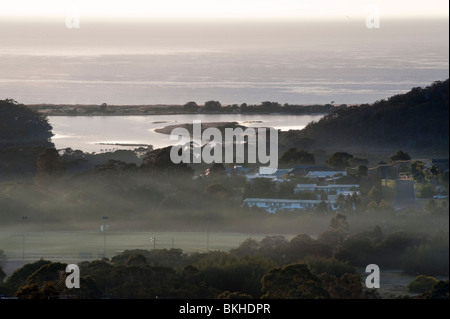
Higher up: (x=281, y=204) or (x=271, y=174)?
(x=271, y=174)

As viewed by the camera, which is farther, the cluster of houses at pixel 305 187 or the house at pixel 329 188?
the house at pixel 329 188

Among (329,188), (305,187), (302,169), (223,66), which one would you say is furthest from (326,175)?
(223,66)

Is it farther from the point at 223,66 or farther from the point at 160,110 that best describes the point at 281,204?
the point at 223,66

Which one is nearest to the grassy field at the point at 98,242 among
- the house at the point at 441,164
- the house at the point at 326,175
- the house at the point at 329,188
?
the house at the point at 441,164
